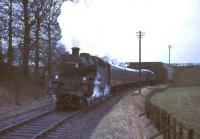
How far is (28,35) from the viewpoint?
129ft

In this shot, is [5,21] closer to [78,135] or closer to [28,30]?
[28,30]

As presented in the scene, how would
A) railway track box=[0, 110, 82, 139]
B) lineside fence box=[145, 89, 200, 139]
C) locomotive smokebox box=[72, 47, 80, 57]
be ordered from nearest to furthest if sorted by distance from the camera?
1. lineside fence box=[145, 89, 200, 139]
2. railway track box=[0, 110, 82, 139]
3. locomotive smokebox box=[72, 47, 80, 57]

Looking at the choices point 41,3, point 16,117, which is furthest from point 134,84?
point 16,117

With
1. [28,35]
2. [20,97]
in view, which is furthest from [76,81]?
[28,35]

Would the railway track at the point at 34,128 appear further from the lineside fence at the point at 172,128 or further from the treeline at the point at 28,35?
the treeline at the point at 28,35

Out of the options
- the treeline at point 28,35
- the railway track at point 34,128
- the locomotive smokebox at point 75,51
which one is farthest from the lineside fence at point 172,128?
the treeline at point 28,35

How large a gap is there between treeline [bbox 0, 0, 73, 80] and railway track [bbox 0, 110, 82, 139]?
1553 centimetres

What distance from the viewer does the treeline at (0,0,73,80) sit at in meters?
37.1

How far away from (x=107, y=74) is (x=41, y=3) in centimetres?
1200

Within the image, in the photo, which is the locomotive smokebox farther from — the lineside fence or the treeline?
the treeline

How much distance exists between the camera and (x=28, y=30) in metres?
39.6

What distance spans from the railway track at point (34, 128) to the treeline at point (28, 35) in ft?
51.0

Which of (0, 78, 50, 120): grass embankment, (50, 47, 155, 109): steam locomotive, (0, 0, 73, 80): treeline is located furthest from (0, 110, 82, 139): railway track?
(0, 0, 73, 80): treeline

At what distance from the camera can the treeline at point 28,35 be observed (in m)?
37.1
